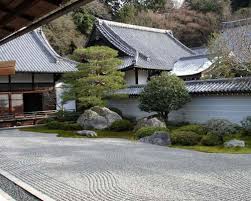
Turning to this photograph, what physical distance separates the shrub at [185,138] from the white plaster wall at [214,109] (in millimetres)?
4050

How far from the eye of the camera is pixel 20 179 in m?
8.52

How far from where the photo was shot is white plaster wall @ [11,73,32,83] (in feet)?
80.0

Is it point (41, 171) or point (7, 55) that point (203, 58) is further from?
point (41, 171)

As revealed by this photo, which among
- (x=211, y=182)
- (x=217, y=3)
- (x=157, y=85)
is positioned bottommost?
(x=211, y=182)

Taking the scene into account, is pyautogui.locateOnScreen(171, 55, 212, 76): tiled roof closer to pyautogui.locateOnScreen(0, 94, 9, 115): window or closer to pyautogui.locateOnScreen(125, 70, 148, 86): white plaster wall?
pyautogui.locateOnScreen(125, 70, 148, 86): white plaster wall

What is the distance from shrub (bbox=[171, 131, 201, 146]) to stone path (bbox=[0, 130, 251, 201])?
1081 mm

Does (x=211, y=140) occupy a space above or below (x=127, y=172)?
above

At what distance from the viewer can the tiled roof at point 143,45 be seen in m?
27.9

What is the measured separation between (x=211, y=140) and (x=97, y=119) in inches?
295

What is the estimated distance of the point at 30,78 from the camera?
25.1 meters

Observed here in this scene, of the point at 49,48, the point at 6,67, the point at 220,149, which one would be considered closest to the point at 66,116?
the point at 49,48

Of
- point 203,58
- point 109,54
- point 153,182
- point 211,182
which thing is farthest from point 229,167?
point 203,58

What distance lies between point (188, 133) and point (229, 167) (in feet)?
15.9

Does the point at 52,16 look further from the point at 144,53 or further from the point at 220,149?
the point at 144,53
